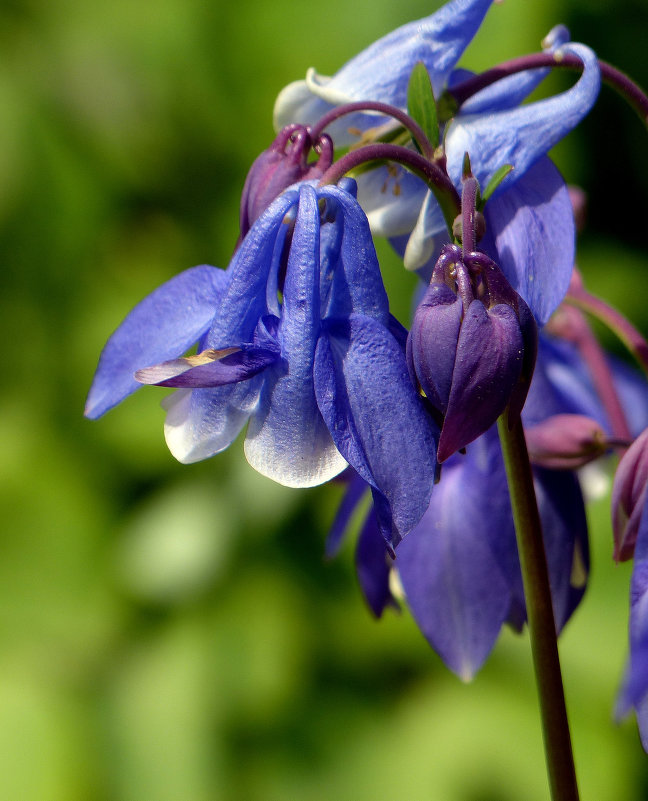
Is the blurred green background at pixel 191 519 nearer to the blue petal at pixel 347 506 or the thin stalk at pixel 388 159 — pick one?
the blue petal at pixel 347 506

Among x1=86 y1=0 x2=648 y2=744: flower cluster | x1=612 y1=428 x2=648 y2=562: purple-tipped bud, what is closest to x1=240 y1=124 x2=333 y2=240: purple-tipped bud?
x1=86 y1=0 x2=648 y2=744: flower cluster

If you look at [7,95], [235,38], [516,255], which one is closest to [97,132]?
[7,95]

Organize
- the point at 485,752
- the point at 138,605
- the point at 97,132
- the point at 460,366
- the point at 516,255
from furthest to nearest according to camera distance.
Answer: the point at 97,132, the point at 138,605, the point at 485,752, the point at 516,255, the point at 460,366

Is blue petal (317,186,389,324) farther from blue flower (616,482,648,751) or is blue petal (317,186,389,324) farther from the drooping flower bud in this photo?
blue flower (616,482,648,751)

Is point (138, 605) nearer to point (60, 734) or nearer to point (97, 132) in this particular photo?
point (60, 734)

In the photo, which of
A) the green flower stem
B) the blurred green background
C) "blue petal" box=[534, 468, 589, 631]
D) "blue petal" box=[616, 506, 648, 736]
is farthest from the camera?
the blurred green background

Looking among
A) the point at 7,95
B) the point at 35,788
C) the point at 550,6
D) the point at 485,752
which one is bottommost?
the point at 485,752

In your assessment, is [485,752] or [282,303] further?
[485,752]

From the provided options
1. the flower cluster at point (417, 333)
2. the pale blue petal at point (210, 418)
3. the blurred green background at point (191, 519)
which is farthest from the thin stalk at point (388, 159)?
the blurred green background at point (191, 519)
